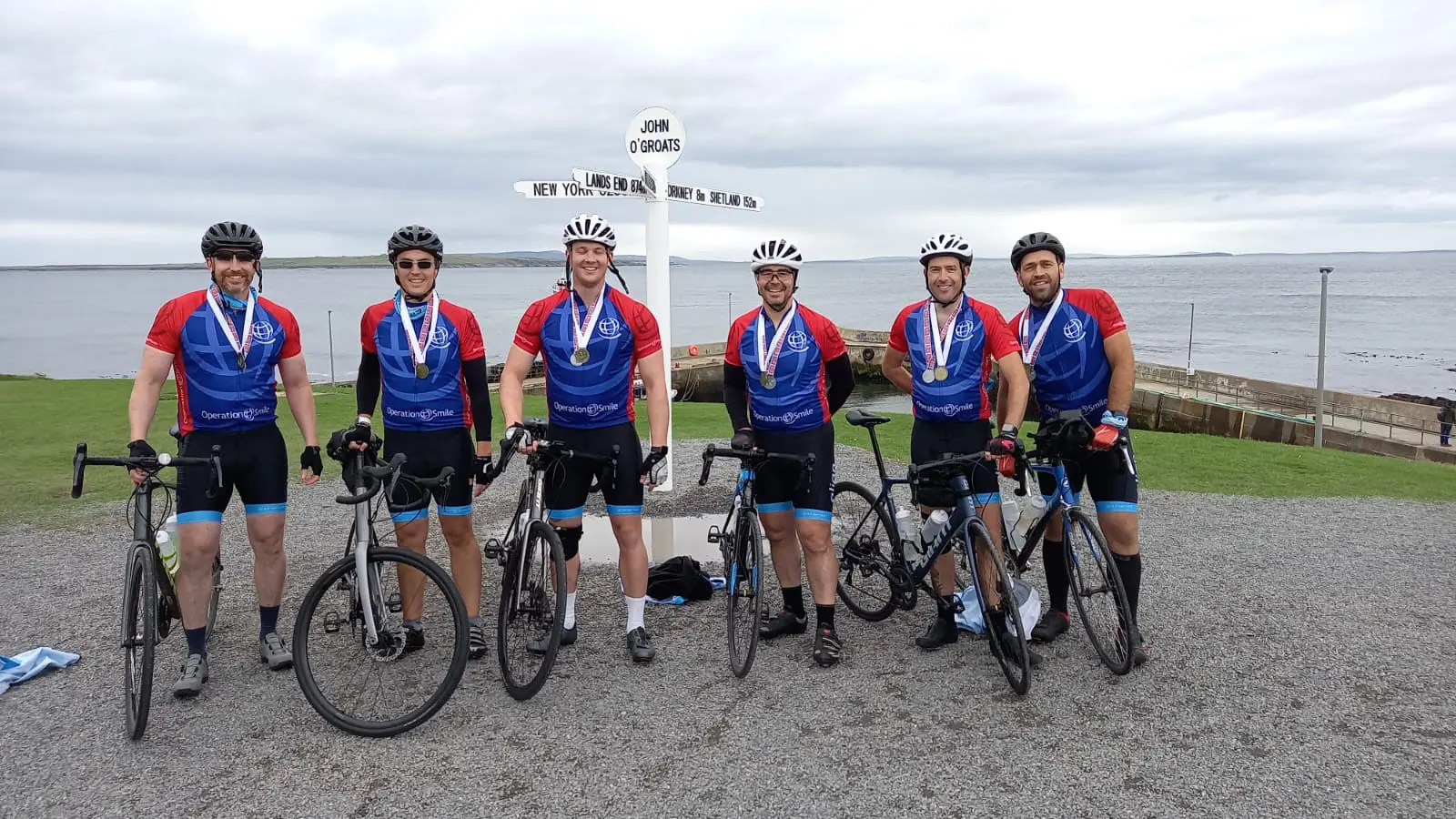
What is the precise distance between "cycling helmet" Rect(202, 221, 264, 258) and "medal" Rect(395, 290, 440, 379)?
682 millimetres

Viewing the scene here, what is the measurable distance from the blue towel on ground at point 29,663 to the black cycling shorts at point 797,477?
3.64 m

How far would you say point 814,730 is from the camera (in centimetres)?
401

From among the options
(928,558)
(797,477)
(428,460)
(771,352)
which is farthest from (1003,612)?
(428,460)

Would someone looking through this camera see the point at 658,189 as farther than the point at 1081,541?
Yes

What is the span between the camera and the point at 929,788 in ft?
11.5

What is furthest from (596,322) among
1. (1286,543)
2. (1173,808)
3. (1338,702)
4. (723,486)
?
(1286,543)

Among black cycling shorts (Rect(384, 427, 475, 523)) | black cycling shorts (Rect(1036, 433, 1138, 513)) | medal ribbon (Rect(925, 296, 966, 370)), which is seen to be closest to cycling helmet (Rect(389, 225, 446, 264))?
black cycling shorts (Rect(384, 427, 475, 523))

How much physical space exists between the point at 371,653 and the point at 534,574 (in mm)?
798

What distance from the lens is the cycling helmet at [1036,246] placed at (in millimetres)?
4781

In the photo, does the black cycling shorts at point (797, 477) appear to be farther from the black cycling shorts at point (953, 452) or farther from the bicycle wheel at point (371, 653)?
the bicycle wheel at point (371, 653)

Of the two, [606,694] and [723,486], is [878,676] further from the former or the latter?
[723,486]

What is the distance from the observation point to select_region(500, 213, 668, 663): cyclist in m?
Answer: 4.75

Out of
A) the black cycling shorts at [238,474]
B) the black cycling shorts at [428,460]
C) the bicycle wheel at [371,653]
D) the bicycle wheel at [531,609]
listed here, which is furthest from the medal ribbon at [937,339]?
the black cycling shorts at [238,474]

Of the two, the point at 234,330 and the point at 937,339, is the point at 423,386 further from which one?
the point at 937,339
